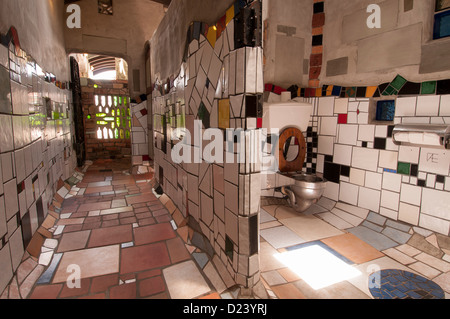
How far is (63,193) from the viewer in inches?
136

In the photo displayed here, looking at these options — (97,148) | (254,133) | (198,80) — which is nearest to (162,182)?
(198,80)

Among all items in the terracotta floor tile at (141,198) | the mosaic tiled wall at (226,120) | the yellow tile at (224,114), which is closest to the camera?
the mosaic tiled wall at (226,120)

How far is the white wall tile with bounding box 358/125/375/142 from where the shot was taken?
8.96ft

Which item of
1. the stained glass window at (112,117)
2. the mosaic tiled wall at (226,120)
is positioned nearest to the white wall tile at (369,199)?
the mosaic tiled wall at (226,120)

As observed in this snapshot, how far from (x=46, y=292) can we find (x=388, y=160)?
10.1 ft

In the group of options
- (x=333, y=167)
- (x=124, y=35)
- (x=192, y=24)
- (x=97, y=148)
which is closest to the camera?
(x=192, y=24)

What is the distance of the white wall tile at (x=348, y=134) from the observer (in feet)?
9.54

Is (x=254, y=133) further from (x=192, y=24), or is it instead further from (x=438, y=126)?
(x=438, y=126)

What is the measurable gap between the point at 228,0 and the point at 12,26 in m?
1.64

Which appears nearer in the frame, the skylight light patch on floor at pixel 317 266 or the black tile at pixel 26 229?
the skylight light patch on floor at pixel 317 266

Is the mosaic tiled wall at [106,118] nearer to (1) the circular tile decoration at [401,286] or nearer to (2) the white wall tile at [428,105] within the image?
(2) the white wall tile at [428,105]

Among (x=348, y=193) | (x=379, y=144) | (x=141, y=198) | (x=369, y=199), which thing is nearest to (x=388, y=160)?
(x=379, y=144)

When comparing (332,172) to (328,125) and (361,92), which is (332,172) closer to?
(328,125)

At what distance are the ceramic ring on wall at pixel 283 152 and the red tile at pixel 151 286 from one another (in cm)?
181
